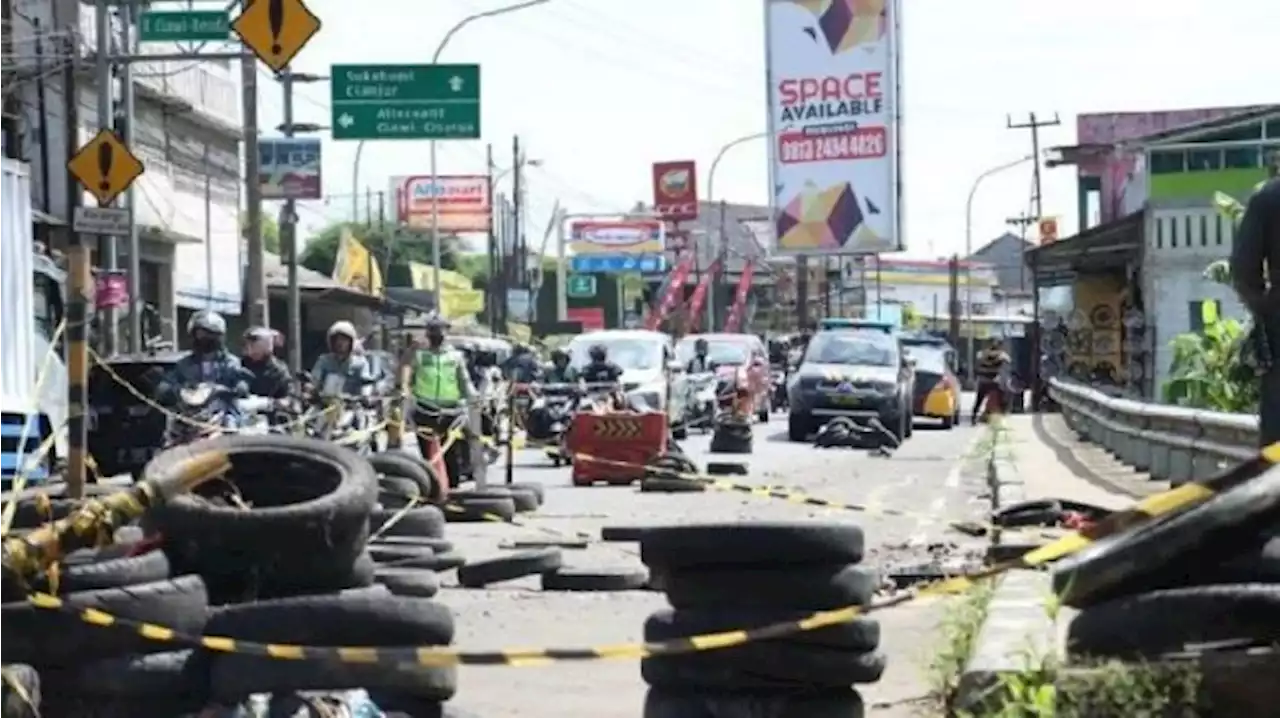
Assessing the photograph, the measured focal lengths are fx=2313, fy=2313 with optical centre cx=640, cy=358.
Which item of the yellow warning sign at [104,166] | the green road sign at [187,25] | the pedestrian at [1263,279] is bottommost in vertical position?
the pedestrian at [1263,279]

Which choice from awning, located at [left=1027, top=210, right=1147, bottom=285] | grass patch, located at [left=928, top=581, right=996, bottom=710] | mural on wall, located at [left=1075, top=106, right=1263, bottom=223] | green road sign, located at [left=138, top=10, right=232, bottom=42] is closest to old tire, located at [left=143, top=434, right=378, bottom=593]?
grass patch, located at [left=928, top=581, right=996, bottom=710]

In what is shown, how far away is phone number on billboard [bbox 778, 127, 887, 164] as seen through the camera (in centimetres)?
5138

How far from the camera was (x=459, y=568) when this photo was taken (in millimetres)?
13555

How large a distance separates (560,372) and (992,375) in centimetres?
1472

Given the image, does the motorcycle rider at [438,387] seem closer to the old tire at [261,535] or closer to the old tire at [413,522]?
the old tire at [413,522]

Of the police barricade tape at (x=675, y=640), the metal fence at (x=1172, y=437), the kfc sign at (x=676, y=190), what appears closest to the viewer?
the police barricade tape at (x=675, y=640)

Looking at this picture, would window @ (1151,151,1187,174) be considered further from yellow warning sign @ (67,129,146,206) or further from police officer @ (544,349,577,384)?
yellow warning sign @ (67,129,146,206)

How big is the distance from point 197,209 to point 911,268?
103680 millimetres

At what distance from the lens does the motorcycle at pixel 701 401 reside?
128 feet

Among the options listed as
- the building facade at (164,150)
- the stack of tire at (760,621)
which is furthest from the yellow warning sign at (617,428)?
the stack of tire at (760,621)

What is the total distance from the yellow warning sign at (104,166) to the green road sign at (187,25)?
3899 mm

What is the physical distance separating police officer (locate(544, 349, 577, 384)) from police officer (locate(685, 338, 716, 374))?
23.9 feet

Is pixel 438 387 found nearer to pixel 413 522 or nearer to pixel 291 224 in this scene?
pixel 413 522

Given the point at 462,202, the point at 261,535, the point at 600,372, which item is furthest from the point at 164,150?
the point at 462,202
